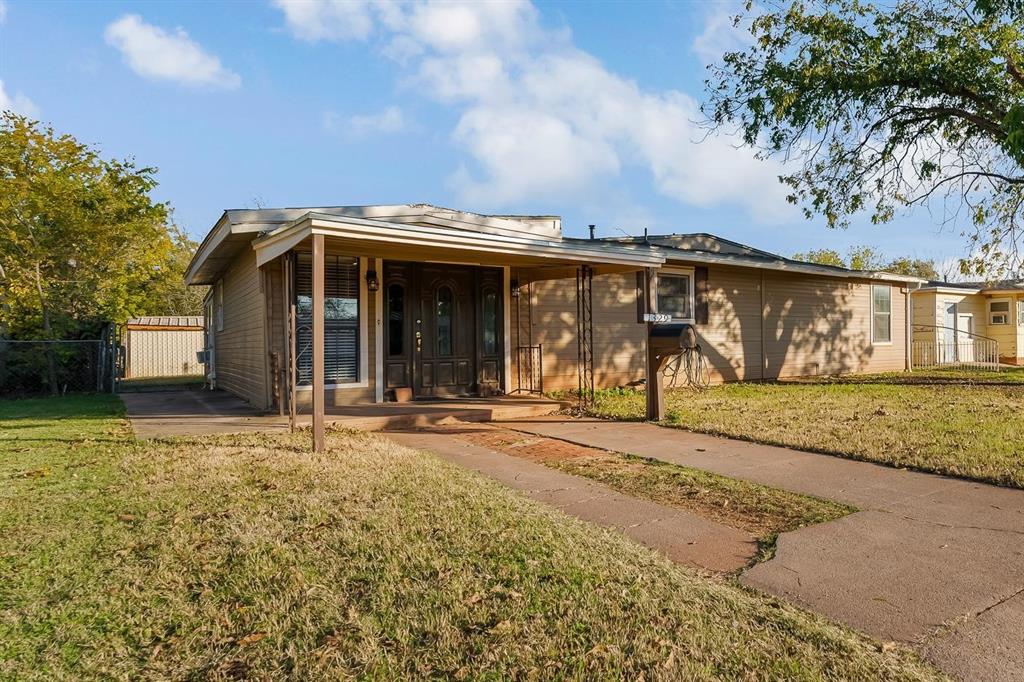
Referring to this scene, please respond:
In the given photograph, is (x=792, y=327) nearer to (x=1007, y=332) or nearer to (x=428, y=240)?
(x=428, y=240)

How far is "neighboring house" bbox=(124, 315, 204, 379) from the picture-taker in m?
19.2

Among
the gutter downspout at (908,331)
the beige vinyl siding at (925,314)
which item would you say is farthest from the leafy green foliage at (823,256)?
the gutter downspout at (908,331)

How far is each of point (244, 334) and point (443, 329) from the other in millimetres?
3452

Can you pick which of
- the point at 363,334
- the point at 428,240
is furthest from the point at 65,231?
the point at 428,240

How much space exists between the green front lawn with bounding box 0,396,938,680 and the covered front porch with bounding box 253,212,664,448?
3.04m

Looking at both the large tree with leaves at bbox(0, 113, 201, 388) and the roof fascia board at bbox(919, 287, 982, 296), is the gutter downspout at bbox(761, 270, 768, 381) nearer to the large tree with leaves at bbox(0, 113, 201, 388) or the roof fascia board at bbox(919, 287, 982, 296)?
the roof fascia board at bbox(919, 287, 982, 296)

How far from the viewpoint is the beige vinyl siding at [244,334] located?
880cm

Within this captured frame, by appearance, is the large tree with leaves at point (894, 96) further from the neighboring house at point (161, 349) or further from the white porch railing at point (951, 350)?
the neighboring house at point (161, 349)

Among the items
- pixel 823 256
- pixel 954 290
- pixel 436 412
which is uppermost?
pixel 823 256

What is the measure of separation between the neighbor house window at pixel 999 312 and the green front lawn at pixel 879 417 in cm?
1111

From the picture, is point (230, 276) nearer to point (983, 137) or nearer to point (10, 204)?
point (10, 204)

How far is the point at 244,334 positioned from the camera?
404 inches

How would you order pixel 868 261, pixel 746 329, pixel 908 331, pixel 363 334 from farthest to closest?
pixel 868 261, pixel 908 331, pixel 746 329, pixel 363 334

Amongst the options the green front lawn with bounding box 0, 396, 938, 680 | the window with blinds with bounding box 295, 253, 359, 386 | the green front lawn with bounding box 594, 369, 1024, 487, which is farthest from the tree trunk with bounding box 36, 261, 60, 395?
the green front lawn with bounding box 594, 369, 1024, 487
